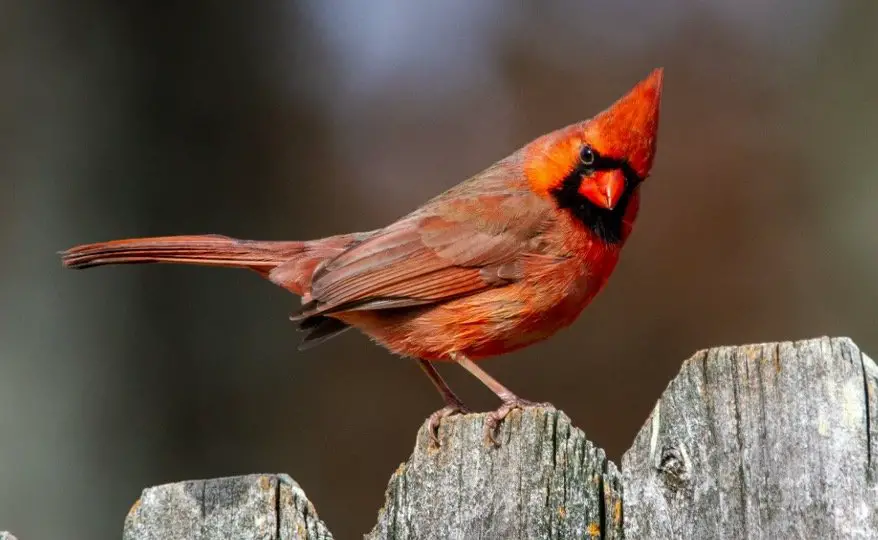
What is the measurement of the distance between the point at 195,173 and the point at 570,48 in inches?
69.9

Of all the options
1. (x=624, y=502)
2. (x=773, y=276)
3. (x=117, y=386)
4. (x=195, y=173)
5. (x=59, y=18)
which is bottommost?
(x=624, y=502)

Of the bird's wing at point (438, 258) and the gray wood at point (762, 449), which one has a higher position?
the bird's wing at point (438, 258)

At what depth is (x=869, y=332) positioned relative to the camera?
4.21 meters

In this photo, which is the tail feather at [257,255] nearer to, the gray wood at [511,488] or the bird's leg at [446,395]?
the bird's leg at [446,395]

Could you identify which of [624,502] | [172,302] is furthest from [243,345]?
[624,502]

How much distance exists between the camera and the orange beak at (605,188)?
3230 millimetres

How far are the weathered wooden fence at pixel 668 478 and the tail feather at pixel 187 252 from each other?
1.39 meters

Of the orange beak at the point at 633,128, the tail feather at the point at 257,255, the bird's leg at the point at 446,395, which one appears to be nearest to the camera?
the bird's leg at the point at 446,395

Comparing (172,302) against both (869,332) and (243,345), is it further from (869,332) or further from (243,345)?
(869,332)

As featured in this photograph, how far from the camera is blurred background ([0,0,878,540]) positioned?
3.90 metres

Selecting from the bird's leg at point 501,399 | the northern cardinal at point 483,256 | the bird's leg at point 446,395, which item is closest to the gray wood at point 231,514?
the bird's leg at point 501,399

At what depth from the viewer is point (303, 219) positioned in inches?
184

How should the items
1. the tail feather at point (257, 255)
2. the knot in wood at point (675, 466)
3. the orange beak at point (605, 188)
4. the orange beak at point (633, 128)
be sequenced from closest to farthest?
the knot in wood at point (675, 466)
the orange beak at point (633, 128)
the orange beak at point (605, 188)
the tail feather at point (257, 255)

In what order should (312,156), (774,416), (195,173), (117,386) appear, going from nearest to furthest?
(774,416)
(117,386)
(195,173)
(312,156)
